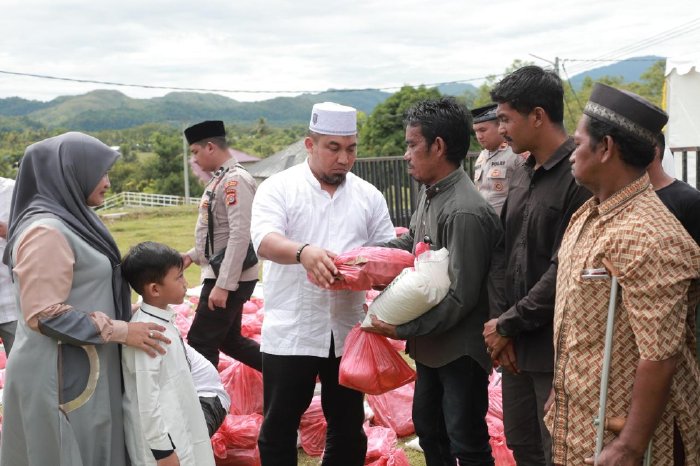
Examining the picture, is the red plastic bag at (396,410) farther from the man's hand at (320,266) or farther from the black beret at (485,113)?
the black beret at (485,113)

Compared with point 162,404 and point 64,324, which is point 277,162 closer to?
point 162,404

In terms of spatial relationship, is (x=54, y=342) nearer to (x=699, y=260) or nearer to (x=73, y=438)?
(x=73, y=438)

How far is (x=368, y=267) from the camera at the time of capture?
299 centimetres

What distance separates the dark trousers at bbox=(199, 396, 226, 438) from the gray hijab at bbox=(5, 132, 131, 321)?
3.28 feet

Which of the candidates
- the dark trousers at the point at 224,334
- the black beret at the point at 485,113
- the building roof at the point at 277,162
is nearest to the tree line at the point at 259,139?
the black beret at the point at 485,113

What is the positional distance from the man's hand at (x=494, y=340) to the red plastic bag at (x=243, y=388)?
238 centimetres

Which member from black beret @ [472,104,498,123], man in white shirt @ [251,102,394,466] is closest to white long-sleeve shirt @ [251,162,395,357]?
man in white shirt @ [251,102,394,466]

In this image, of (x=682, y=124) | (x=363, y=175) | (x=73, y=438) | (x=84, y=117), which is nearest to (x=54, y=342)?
(x=73, y=438)

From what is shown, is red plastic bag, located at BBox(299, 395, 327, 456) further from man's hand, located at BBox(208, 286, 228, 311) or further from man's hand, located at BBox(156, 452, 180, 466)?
man's hand, located at BBox(156, 452, 180, 466)

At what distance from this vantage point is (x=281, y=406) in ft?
11.2

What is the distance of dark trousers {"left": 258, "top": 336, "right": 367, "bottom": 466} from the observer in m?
3.40

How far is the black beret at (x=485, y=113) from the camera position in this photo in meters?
5.61

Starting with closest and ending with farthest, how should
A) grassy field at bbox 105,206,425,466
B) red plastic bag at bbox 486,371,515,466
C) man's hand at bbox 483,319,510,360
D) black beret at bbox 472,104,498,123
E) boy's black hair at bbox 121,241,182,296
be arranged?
man's hand at bbox 483,319,510,360 → boy's black hair at bbox 121,241,182,296 → red plastic bag at bbox 486,371,515,466 → black beret at bbox 472,104,498,123 → grassy field at bbox 105,206,425,466

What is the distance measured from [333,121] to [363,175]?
8346 millimetres
